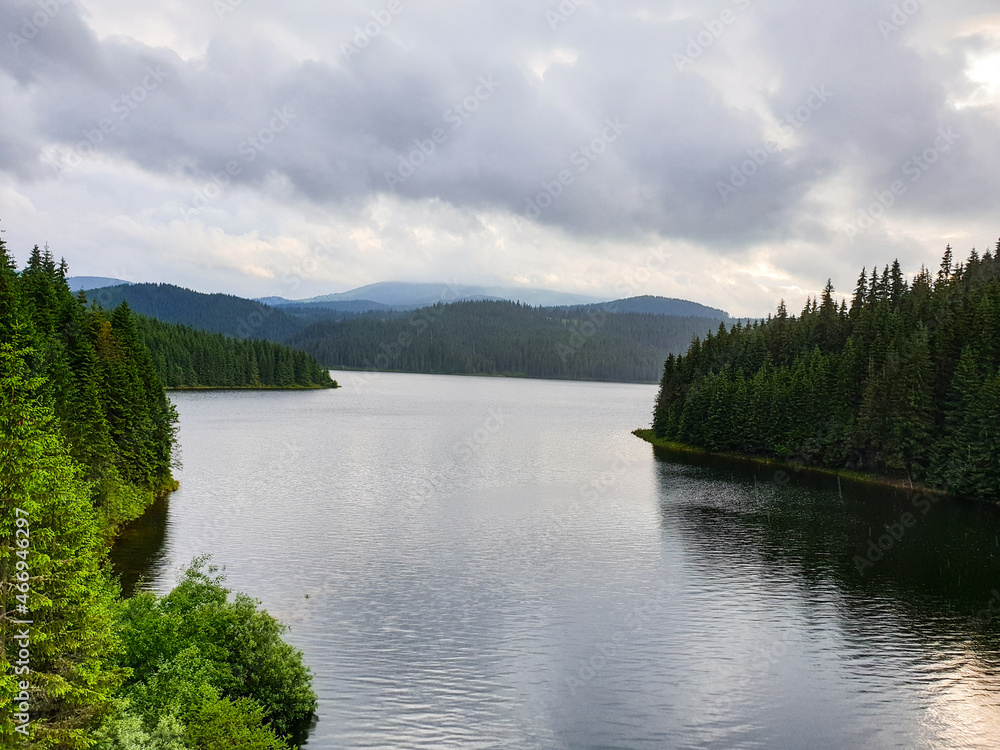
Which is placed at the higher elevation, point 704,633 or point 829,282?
point 829,282

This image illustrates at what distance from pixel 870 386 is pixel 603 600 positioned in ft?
209

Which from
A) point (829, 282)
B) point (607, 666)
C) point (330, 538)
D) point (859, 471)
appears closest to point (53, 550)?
point (607, 666)

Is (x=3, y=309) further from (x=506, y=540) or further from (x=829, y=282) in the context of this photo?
(x=829, y=282)

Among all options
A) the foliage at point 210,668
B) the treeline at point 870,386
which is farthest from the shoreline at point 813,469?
the foliage at point 210,668

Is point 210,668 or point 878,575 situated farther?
point 878,575

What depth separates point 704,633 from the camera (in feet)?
126

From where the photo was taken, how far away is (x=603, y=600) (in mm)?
43031

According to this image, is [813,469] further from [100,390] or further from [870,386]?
[100,390]

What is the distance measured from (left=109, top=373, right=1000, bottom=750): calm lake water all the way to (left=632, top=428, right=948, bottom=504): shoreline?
5.31m

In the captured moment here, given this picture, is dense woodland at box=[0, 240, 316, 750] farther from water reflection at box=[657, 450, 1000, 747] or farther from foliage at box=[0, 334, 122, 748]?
water reflection at box=[657, 450, 1000, 747]

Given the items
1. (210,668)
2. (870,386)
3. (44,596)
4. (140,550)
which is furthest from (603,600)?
(870,386)

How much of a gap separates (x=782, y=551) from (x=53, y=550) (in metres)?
49.7

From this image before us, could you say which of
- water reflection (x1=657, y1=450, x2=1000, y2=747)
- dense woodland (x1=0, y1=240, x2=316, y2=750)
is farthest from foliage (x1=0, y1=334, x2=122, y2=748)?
water reflection (x1=657, y1=450, x2=1000, y2=747)

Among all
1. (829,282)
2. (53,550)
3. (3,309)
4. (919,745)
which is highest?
(829,282)
